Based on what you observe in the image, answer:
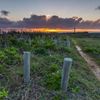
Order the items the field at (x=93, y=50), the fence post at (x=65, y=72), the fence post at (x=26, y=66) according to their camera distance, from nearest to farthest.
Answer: the fence post at (x=65, y=72) < the fence post at (x=26, y=66) < the field at (x=93, y=50)

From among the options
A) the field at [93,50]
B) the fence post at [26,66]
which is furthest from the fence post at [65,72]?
the field at [93,50]

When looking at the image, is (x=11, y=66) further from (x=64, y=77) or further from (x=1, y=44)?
(x=1, y=44)

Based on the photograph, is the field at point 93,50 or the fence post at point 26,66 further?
the field at point 93,50

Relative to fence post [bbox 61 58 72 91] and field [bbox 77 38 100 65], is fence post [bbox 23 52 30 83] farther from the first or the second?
field [bbox 77 38 100 65]

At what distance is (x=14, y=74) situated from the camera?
26.5ft

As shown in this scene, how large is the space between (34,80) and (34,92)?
872 mm

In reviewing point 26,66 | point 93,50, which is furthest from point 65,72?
point 93,50

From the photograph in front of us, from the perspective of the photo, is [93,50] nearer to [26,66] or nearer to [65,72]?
[26,66]

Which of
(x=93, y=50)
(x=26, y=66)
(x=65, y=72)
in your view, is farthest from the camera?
(x=93, y=50)

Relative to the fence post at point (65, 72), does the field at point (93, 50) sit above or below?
below

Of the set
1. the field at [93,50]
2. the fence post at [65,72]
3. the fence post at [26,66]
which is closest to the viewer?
the fence post at [65,72]

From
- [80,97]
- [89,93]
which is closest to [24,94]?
[80,97]

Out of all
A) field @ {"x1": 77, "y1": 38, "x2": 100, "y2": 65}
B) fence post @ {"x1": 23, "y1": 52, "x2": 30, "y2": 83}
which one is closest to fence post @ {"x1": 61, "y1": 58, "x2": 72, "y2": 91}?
fence post @ {"x1": 23, "y1": 52, "x2": 30, "y2": 83}

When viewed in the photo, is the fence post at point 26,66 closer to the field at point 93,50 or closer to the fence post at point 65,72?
the fence post at point 65,72
